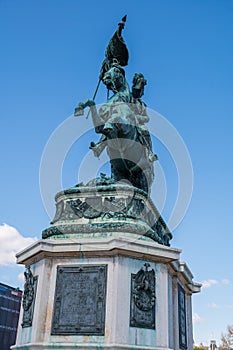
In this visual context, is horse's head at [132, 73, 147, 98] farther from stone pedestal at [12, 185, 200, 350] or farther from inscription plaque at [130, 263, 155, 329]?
inscription plaque at [130, 263, 155, 329]

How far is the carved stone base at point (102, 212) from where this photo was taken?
8.48m

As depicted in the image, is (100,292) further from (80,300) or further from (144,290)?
(144,290)

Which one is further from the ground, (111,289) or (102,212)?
(102,212)

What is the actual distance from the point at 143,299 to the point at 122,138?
13.6ft

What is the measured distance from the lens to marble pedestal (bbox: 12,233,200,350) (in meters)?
7.43

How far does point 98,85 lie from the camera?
12.4m

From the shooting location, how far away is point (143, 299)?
784 centimetres

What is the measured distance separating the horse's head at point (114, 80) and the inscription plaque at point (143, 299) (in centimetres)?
548

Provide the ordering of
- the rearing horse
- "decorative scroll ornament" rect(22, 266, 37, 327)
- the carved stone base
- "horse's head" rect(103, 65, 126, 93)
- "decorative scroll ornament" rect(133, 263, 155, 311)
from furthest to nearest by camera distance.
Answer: "horse's head" rect(103, 65, 126, 93) < the rearing horse < the carved stone base < "decorative scroll ornament" rect(22, 266, 37, 327) < "decorative scroll ornament" rect(133, 263, 155, 311)

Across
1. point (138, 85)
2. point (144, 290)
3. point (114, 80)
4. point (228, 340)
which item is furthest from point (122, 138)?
point (228, 340)

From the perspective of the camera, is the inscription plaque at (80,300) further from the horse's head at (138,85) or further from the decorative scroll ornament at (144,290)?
the horse's head at (138,85)

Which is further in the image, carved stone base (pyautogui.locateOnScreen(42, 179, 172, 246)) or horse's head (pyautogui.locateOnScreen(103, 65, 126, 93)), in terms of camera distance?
horse's head (pyautogui.locateOnScreen(103, 65, 126, 93))

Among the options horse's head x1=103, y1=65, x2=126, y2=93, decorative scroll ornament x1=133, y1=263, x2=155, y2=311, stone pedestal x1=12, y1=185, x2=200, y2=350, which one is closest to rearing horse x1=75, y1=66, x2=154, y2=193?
horse's head x1=103, y1=65, x2=126, y2=93

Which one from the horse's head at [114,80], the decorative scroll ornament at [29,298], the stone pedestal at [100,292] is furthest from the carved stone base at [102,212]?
the horse's head at [114,80]
